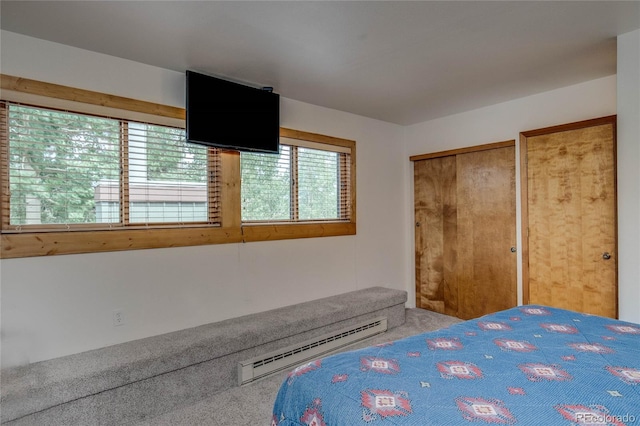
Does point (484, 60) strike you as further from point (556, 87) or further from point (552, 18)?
point (556, 87)

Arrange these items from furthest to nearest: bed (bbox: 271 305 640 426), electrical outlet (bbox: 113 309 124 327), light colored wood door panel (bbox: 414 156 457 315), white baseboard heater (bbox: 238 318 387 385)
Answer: light colored wood door panel (bbox: 414 156 457 315) < white baseboard heater (bbox: 238 318 387 385) < electrical outlet (bbox: 113 309 124 327) < bed (bbox: 271 305 640 426)

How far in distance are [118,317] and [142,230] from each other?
0.65 m

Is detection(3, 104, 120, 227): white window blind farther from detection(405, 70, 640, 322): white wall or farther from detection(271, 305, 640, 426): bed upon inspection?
detection(405, 70, 640, 322): white wall

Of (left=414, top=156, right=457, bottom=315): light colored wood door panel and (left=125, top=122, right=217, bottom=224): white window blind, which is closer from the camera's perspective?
(left=125, top=122, right=217, bottom=224): white window blind

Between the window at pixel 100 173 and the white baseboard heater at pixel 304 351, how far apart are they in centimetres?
127

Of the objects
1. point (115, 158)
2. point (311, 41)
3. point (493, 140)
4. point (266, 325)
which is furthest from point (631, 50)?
point (115, 158)

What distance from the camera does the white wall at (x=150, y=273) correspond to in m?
2.28

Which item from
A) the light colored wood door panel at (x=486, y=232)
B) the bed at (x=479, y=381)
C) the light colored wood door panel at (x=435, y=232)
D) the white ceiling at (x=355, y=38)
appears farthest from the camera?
the light colored wood door panel at (x=435, y=232)

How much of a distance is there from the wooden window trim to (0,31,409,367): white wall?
0.06m

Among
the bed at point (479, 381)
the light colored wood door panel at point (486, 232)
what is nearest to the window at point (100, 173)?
the bed at point (479, 381)

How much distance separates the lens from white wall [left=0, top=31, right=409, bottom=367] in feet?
7.49

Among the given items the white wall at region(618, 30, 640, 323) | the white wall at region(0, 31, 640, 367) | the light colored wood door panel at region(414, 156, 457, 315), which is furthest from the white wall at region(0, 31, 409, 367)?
the white wall at region(618, 30, 640, 323)

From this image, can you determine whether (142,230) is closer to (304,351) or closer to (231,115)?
(231,115)

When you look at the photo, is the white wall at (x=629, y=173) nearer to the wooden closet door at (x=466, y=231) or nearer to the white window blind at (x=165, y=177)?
the wooden closet door at (x=466, y=231)
